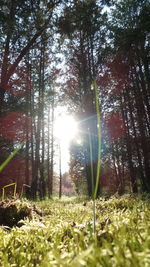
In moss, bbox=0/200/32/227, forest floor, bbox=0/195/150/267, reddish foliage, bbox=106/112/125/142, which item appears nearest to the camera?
forest floor, bbox=0/195/150/267

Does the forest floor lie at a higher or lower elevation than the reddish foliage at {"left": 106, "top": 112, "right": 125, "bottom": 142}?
lower

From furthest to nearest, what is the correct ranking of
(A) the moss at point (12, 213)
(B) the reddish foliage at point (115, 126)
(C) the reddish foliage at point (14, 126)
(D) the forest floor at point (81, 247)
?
1. (B) the reddish foliage at point (115, 126)
2. (C) the reddish foliage at point (14, 126)
3. (A) the moss at point (12, 213)
4. (D) the forest floor at point (81, 247)

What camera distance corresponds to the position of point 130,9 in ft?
41.3

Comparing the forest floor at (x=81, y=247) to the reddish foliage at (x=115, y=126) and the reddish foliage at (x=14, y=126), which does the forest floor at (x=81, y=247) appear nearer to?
the reddish foliage at (x=14, y=126)

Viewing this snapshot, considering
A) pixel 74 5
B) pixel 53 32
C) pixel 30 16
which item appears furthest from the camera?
pixel 53 32

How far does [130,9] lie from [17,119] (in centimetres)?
1155

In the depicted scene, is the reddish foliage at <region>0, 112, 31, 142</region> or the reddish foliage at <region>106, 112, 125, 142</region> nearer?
the reddish foliage at <region>0, 112, 31, 142</region>

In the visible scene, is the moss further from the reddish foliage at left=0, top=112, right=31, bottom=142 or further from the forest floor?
the reddish foliage at left=0, top=112, right=31, bottom=142

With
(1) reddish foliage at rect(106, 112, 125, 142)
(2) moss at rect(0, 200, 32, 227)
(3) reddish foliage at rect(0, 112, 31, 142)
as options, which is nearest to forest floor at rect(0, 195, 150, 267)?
(2) moss at rect(0, 200, 32, 227)

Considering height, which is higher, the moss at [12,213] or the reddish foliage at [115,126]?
the reddish foliage at [115,126]

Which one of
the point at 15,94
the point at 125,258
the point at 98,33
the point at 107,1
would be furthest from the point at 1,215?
the point at 98,33

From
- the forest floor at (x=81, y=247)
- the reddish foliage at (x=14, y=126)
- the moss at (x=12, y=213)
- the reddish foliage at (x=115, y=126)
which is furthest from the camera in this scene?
the reddish foliage at (x=115, y=126)

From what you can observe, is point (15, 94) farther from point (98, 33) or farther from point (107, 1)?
point (107, 1)

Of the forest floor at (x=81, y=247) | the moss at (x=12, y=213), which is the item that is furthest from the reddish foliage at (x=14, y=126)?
the forest floor at (x=81, y=247)
